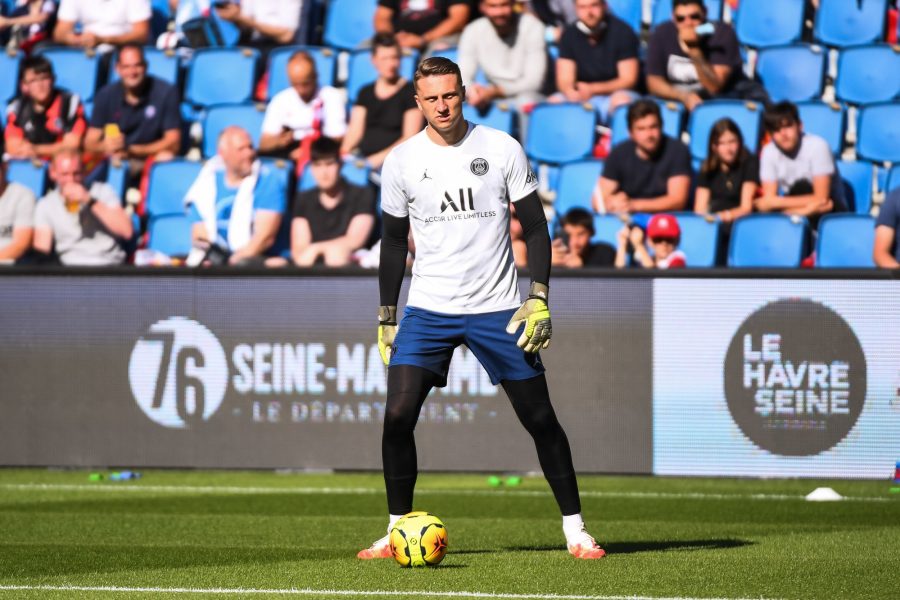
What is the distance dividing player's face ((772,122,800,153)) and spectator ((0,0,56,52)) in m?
8.51

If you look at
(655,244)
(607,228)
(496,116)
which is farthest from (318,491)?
(496,116)

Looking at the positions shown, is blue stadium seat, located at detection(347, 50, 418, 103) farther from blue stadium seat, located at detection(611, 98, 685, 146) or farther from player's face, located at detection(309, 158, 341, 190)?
blue stadium seat, located at detection(611, 98, 685, 146)

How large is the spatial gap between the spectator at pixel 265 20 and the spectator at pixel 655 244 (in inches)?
210

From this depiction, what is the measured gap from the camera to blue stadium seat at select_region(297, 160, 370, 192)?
1327 centimetres

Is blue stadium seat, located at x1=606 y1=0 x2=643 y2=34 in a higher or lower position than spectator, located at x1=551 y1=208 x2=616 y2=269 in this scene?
higher

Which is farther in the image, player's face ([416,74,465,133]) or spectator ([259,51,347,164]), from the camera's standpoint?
spectator ([259,51,347,164])

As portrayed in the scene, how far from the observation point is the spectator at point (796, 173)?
12.8 m

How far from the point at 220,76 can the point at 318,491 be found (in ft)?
22.1

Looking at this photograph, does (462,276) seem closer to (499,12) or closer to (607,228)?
(607,228)

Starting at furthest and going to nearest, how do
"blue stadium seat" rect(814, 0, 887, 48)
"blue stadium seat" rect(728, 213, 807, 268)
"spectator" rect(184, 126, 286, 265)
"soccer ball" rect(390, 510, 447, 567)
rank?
"blue stadium seat" rect(814, 0, 887, 48), "spectator" rect(184, 126, 286, 265), "blue stadium seat" rect(728, 213, 807, 268), "soccer ball" rect(390, 510, 447, 567)

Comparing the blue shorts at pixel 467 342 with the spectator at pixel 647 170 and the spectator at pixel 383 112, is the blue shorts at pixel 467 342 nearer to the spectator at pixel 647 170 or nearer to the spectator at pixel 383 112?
the spectator at pixel 647 170

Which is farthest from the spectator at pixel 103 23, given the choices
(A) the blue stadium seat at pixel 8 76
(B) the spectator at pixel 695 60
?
(B) the spectator at pixel 695 60

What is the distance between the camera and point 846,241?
40.7 ft

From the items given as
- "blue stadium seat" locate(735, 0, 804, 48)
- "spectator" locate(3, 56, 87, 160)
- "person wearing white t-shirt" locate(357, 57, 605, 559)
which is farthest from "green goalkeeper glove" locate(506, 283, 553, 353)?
"spectator" locate(3, 56, 87, 160)
